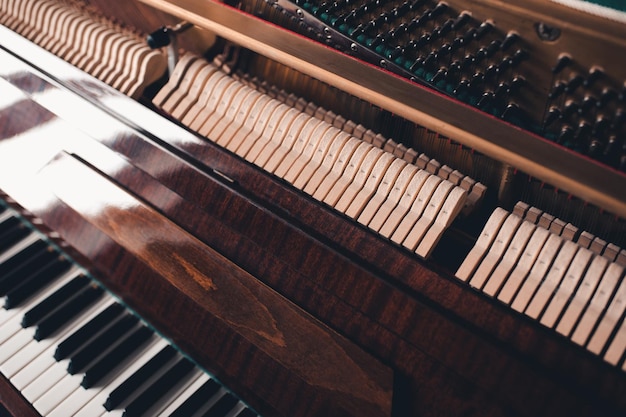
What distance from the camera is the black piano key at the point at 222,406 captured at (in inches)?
63.6

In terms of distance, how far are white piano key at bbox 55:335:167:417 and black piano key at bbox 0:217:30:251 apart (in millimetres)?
691

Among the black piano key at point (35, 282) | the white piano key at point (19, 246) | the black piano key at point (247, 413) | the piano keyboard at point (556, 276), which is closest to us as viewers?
the piano keyboard at point (556, 276)

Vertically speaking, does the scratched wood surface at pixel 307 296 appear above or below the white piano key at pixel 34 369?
above

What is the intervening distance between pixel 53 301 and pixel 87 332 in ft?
0.65

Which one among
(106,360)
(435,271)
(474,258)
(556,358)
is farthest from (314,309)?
(106,360)

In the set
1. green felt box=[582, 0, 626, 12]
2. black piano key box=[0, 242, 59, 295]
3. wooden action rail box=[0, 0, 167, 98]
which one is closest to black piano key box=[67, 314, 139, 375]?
black piano key box=[0, 242, 59, 295]

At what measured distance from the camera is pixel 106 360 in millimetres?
1719

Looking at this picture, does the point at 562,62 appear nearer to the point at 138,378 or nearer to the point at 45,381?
the point at 138,378

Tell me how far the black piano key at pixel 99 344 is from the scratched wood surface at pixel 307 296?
93 millimetres

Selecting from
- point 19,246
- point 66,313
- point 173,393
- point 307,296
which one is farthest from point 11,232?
point 307,296

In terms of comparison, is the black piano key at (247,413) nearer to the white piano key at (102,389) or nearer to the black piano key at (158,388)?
the black piano key at (158,388)

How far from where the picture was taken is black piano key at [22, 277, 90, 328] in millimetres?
1816

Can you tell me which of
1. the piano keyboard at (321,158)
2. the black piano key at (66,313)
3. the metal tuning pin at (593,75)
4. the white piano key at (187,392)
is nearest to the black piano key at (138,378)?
the white piano key at (187,392)

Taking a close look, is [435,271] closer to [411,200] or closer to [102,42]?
[411,200]
